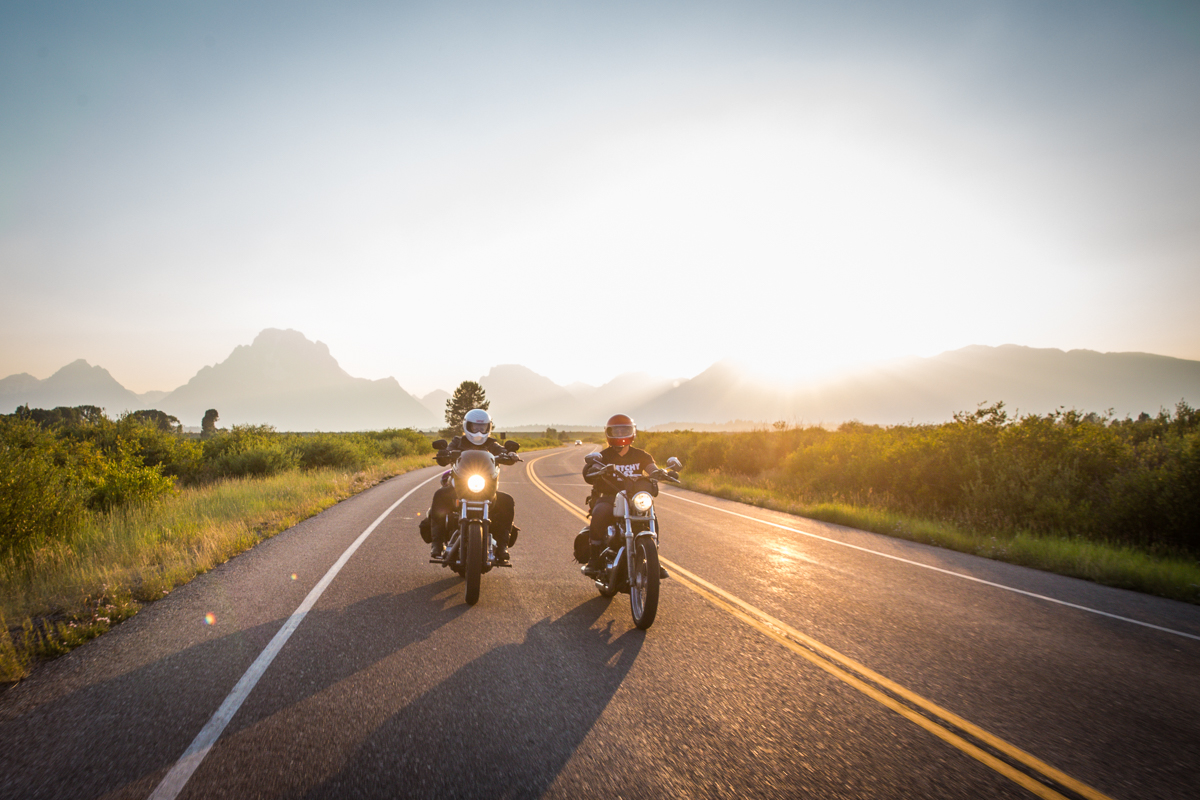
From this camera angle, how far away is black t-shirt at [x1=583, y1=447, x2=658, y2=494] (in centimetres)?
576

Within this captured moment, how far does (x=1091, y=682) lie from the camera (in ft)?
12.8

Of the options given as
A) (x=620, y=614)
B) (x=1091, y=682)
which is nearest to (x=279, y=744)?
(x=620, y=614)

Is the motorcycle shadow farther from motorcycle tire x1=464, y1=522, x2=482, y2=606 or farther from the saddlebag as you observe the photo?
the saddlebag

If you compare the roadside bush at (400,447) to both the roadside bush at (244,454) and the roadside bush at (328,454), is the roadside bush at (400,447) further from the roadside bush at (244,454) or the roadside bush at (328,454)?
the roadside bush at (244,454)

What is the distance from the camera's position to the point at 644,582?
5.09 meters

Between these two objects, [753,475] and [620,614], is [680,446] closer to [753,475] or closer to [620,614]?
[753,475]

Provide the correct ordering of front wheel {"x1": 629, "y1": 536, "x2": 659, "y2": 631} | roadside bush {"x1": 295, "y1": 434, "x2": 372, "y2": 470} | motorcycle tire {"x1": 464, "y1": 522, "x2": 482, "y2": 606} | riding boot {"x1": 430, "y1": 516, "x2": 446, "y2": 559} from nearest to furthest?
1. front wheel {"x1": 629, "y1": 536, "x2": 659, "y2": 631}
2. motorcycle tire {"x1": 464, "y1": 522, "x2": 482, "y2": 606}
3. riding boot {"x1": 430, "y1": 516, "x2": 446, "y2": 559}
4. roadside bush {"x1": 295, "y1": 434, "x2": 372, "y2": 470}

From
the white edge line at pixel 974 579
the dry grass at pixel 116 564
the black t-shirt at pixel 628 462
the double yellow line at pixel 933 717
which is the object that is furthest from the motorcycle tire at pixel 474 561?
the white edge line at pixel 974 579

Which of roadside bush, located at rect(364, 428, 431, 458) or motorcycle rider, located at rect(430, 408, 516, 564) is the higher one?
motorcycle rider, located at rect(430, 408, 516, 564)

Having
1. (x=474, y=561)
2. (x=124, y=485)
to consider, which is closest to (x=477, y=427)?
(x=474, y=561)

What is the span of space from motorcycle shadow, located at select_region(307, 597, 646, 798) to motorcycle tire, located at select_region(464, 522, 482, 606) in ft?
4.02

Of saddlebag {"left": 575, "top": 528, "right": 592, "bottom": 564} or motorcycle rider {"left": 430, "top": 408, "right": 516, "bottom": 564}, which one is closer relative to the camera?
saddlebag {"left": 575, "top": 528, "right": 592, "bottom": 564}

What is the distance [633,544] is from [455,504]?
2.42 m

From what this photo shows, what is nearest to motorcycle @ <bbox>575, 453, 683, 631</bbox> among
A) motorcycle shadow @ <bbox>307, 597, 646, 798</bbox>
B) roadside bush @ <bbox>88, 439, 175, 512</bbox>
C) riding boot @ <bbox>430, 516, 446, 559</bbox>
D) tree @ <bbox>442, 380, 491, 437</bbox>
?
motorcycle shadow @ <bbox>307, 597, 646, 798</bbox>
